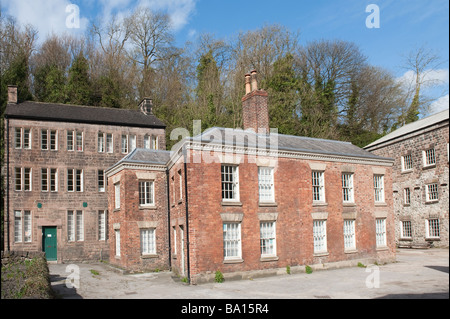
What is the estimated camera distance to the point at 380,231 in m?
25.7

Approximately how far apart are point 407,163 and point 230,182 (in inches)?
724

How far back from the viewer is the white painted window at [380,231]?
84.0ft

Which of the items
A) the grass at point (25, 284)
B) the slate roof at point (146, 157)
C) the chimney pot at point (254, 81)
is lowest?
the grass at point (25, 284)

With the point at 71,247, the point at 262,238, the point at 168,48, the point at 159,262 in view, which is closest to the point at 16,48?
the point at 168,48

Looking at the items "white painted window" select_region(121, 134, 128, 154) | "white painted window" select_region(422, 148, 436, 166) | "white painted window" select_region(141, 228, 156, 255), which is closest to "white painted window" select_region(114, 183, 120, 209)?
"white painted window" select_region(141, 228, 156, 255)

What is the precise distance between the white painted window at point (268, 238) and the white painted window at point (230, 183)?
6.77ft

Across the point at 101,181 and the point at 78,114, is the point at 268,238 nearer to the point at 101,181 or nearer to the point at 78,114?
the point at 101,181

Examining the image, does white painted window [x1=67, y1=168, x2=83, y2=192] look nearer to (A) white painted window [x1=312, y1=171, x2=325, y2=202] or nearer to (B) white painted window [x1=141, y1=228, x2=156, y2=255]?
(B) white painted window [x1=141, y1=228, x2=156, y2=255]

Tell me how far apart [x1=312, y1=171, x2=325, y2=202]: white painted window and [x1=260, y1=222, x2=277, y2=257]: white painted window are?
3307mm

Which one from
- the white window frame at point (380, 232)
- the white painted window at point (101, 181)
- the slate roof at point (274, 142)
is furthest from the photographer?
the white painted window at point (101, 181)

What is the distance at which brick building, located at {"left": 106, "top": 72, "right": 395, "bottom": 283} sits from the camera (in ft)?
65.5

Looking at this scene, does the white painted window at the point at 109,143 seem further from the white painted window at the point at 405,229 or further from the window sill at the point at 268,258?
the white painted window at the point at 405,229

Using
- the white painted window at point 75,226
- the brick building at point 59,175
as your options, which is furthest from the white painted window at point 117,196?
the white painted window at point 75,226
